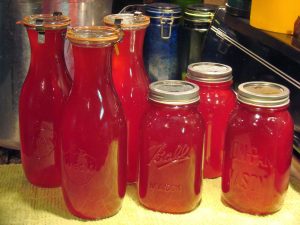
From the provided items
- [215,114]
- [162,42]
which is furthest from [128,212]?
[162,42]

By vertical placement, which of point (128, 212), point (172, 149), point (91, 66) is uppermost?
point (91, 66)

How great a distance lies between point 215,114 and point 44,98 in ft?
0.88

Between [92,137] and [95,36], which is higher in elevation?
[95,36]

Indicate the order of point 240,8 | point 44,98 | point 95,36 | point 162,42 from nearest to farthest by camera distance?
1. point 95,36
2. point 44,98
3. point 240,8
4. point 162,42

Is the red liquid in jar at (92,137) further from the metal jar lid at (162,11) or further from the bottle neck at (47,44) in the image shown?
the metal jar lid at (162,11)

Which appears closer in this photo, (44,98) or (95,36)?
(95,36)

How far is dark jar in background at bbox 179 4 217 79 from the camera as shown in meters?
1.08

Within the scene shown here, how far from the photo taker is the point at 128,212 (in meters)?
0.73

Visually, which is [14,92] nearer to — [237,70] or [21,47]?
[21,47]

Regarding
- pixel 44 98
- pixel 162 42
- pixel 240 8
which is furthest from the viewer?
pixel 162 42

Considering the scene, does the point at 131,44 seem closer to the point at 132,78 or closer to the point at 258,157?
the point at 132,78

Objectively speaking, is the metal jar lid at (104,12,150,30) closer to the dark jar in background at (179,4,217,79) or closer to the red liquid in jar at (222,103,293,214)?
the red liquid in jar at (222,103,293,214)

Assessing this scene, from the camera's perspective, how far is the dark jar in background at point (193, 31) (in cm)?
108

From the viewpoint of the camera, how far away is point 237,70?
100 centimetres
